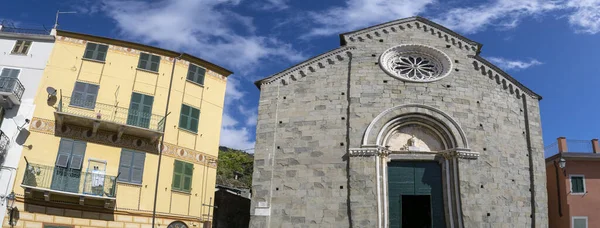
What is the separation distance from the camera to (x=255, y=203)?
18.1 metres

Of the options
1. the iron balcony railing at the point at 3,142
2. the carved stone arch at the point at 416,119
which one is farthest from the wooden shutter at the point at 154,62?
the carved stone arch at the point at 416,119

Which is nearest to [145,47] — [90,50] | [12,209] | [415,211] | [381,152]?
[90,50]

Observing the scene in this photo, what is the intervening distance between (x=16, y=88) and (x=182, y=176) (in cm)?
669

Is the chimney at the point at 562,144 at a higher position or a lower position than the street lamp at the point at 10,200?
higher

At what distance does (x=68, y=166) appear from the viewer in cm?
1727

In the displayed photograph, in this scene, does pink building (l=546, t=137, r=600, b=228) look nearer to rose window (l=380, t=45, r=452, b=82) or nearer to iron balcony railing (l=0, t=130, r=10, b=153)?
rose window (l=380, t=45, r=452, b=82)

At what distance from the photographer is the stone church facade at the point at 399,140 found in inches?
691

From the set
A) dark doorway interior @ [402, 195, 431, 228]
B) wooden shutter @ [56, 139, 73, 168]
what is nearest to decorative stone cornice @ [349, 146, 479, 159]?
dark doorway interior @ [402, 195, 431, 228]

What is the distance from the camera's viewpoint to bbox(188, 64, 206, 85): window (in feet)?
68.2

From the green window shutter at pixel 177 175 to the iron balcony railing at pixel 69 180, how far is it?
2.21 meters

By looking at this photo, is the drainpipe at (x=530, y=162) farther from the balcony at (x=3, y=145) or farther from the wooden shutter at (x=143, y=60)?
the balcony at (x=3, y=145)

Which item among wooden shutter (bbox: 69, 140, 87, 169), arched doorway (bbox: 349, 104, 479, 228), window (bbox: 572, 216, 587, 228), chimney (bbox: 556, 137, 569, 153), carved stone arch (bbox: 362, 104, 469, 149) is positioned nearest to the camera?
wooden shutter (bbox: 69, 140, 87, 169)

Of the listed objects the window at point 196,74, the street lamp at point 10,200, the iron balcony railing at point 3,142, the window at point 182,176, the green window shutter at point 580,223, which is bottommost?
the street lamp at point 10,200

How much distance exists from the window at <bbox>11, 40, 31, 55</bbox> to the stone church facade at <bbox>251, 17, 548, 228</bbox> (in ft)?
29.8
